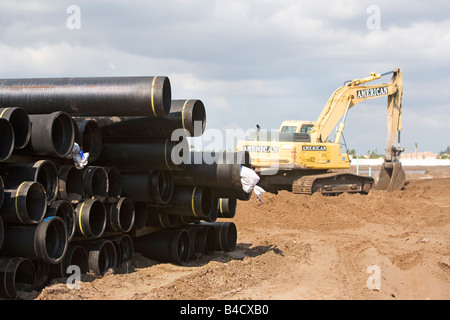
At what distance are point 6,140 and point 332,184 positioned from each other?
15.9 m

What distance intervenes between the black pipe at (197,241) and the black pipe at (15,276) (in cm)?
373

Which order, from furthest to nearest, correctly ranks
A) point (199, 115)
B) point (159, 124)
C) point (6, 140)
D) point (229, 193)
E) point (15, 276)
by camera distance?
point (229, 193) → point (199, 115) → point (159, 124) → point (15, 276) → point (6, 140)

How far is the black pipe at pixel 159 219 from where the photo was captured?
373 inches

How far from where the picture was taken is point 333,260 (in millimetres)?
10695

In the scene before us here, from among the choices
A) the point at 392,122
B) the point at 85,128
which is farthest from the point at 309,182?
the point at 85,128

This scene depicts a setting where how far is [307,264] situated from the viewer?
1032 cm

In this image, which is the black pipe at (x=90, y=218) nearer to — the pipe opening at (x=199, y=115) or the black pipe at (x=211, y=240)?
the pipe opening at (x=199, y=115)

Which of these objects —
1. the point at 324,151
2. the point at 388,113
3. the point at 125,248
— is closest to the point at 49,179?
the point at 125,248

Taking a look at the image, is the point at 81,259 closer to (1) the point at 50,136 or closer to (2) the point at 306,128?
(1) the point at 50,136

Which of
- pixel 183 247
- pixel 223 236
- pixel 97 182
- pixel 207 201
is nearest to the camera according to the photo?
pixel 97 182

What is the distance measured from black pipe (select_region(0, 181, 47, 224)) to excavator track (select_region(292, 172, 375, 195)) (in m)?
13.3

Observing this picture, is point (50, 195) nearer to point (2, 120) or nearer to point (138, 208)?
point (2, 120)
